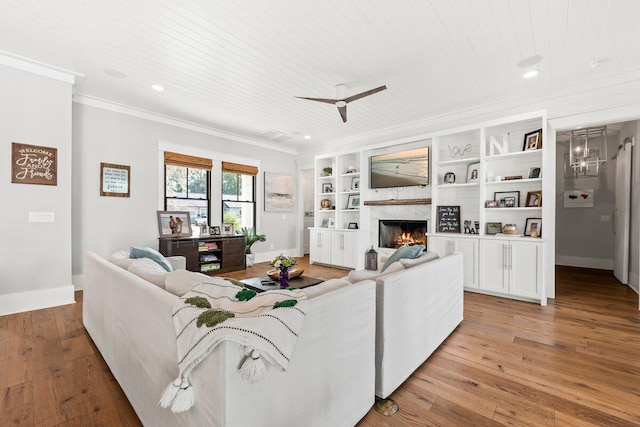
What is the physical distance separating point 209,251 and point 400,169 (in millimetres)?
3868

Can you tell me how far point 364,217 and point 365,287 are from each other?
439 centimetres

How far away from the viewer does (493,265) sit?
395 centimetres

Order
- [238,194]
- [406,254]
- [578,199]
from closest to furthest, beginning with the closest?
[406,254], [578,199], [238,194]

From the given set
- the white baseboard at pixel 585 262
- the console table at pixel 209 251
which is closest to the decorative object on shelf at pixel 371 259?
the console table at pixel 209 251

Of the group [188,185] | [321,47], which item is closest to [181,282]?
[321,47]

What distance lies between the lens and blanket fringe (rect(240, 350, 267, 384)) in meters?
0.94

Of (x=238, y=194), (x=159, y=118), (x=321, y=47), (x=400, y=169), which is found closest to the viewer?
(x=321, y=47)

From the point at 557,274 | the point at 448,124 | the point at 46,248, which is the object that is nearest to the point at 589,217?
the point at 557,274

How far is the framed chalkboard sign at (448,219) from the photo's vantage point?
464 centimetres

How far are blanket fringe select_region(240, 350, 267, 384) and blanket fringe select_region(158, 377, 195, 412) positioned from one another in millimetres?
231

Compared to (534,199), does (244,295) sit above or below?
below

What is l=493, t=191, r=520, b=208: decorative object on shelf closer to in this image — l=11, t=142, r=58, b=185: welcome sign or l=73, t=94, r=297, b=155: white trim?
l=73, t=94, r=297, b=155: white trim

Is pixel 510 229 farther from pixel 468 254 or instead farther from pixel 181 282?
pixel 181 282

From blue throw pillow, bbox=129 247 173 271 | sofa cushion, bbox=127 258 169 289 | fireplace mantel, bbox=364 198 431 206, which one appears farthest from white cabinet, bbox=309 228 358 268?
sofa cushion, bbox=127 258 169 289
